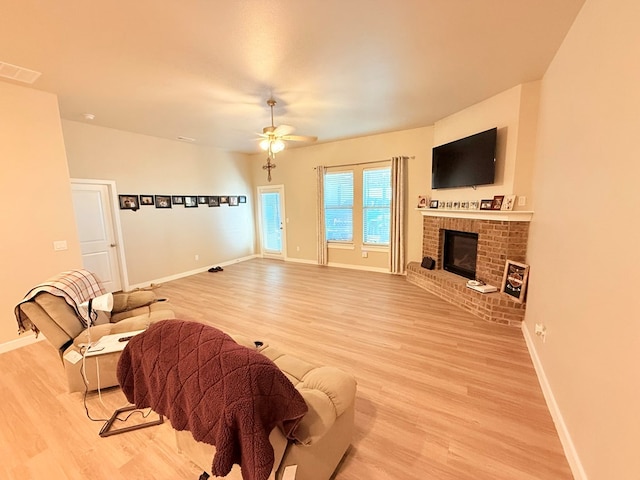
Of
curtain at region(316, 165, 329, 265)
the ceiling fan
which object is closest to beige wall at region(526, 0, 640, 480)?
the ceiling fan

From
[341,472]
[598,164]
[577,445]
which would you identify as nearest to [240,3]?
[598,164]

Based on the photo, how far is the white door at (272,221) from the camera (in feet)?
23.6

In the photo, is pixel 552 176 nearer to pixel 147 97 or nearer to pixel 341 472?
pixel 341 472

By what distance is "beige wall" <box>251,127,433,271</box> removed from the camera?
16.9ft

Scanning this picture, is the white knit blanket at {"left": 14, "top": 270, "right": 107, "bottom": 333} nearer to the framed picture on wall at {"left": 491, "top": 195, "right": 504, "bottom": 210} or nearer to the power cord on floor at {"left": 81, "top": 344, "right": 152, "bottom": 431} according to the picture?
the power cord on floor at {"left": 81, "top": 344, "right": 152, "bottom": 431}

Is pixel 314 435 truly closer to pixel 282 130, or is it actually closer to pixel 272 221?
pixel 282 130

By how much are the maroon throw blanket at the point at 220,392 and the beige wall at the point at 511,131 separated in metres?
3.66

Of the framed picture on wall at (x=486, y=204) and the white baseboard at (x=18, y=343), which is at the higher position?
the framed picture on wall at (x=486, y=204)

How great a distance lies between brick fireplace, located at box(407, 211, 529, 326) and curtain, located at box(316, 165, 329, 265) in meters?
2.52

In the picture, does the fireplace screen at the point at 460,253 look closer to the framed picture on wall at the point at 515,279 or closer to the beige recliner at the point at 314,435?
the framed picture on wall at the point at 515,279

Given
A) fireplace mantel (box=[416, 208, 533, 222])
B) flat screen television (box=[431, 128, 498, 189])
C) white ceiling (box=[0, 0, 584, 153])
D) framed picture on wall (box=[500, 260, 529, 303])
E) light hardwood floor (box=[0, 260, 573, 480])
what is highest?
white ceiling (box=[0, 0, 584, 153])

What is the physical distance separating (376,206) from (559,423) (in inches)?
175

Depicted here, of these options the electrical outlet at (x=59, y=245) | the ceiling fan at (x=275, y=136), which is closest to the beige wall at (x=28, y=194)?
the electrical outlet at (x=59, y=245)

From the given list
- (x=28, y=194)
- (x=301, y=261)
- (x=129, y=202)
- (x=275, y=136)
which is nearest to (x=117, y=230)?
(x=129, y=202)
